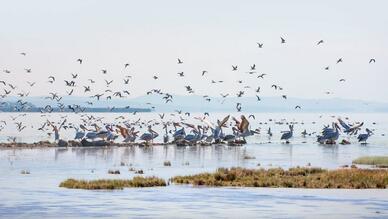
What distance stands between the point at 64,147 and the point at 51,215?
42.6m

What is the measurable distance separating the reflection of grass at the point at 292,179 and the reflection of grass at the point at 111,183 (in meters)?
1.82

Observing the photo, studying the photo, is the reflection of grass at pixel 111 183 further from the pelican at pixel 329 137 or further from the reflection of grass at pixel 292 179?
the pelican at pixel 329 137

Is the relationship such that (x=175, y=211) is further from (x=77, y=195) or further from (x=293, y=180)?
(x=293, y=180)

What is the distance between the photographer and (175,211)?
3275cm

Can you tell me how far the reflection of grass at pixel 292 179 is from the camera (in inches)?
1635

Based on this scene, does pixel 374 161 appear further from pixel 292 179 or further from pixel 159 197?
pixel 159 197

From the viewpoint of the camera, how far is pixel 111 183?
4116cm

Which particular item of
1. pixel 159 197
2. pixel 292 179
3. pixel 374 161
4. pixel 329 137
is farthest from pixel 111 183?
pixel 329 137

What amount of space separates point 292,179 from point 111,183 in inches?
337

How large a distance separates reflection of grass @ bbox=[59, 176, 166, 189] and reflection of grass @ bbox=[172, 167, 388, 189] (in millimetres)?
1820

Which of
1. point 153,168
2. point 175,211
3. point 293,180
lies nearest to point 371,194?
point 293,180

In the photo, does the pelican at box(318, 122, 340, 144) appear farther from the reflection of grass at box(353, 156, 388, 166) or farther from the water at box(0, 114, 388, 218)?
the reflection of grass at box(353, 156, 388, 166)

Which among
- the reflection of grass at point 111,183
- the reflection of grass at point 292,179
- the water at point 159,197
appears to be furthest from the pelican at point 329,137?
the reflection of grass at point 111,183

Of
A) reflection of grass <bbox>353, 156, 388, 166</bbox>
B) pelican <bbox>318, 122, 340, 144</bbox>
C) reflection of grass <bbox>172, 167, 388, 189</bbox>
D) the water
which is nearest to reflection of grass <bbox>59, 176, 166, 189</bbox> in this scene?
the water
